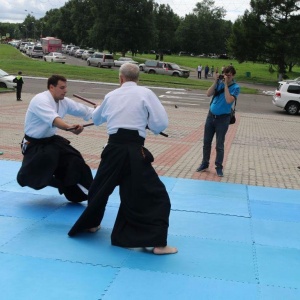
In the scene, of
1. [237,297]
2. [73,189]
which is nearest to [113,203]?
[73,189]

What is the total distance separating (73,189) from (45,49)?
3015 inches

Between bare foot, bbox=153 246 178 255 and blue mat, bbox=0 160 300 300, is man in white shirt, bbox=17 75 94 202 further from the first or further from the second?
bare foot, bbox=153 246 178 255

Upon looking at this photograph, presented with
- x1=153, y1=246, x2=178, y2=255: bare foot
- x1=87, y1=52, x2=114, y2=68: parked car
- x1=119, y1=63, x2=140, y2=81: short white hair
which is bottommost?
x1=153, y1=246, x2=178, y2=255: bare foot

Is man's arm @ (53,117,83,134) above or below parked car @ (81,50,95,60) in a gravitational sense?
above

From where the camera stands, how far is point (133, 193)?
14.9 feet

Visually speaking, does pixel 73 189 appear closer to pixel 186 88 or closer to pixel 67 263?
pixel 67 263

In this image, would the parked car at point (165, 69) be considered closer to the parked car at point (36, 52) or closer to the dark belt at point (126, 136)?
the parked car at point (36, 52)

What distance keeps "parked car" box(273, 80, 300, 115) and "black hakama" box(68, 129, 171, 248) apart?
70.6 ft

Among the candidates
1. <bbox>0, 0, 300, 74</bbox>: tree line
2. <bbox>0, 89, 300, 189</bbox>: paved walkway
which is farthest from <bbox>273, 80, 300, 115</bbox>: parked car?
<bbox>0, 0, 300, 74</bbox>: tree line

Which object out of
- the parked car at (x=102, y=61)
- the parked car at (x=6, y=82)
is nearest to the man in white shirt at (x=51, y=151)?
the parked car at (x=6, y=82)

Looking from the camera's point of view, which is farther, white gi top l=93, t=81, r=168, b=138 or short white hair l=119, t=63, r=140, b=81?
short white hair l=119, t=63, r=140, b=81

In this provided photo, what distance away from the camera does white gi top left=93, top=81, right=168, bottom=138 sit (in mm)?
4562

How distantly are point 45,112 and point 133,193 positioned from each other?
5.19ft

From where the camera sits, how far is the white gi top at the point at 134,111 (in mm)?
4562
